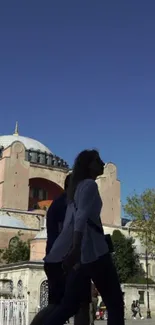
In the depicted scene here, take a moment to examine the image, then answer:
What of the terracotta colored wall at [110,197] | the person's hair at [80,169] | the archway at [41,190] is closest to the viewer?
the person's hair at [80,169]

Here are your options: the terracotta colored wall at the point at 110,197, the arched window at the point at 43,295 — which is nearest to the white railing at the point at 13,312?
the arched window at the point at 43,295

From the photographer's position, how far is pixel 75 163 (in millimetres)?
3818

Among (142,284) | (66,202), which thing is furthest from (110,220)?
(66,202)

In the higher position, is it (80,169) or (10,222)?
(10,222)

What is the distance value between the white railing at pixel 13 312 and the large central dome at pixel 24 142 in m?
44.8

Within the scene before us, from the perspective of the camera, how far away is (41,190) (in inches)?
1916

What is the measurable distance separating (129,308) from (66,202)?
25.5 meters

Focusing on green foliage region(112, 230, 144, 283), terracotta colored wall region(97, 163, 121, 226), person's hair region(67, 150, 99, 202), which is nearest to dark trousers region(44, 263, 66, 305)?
person's hair region(67, 150, 99, 202)

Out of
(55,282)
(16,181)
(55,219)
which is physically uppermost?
(16,181)

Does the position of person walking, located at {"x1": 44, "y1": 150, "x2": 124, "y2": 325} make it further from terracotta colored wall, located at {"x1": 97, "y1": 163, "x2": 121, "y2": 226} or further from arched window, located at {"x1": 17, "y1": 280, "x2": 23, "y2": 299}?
terracotta colored wall, located at {"x1": 97, "y1": 163, "x2": 121, "y2": 226}

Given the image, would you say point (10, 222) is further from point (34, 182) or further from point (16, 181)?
point (34, 182)

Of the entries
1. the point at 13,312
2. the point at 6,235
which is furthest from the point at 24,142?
the point at 13,312

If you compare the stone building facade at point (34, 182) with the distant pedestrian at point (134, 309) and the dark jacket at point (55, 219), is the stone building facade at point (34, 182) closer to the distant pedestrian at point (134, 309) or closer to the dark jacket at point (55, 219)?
the distant pedestrian at point (134, 309)

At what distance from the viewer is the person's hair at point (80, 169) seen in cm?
376
